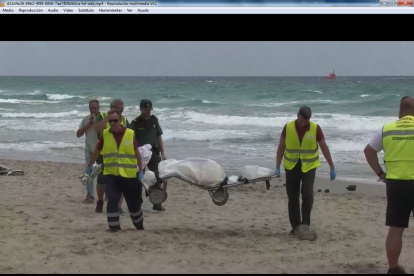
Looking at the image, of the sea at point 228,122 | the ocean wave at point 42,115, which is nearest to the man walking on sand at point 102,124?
the sea at point 228,122

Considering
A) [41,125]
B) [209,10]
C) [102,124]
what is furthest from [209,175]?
[41,125]

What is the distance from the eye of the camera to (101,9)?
224 cm

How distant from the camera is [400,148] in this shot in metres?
4.77

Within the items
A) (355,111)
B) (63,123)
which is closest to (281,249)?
(63,123)

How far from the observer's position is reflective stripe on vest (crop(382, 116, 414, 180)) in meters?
4.71

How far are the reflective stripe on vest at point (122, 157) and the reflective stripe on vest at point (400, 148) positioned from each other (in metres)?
2.81

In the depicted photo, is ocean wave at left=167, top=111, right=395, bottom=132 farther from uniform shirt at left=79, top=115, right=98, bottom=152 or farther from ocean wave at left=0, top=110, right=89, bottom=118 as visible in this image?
uniform shirt at left=79, top=115, right=98, bottom=152

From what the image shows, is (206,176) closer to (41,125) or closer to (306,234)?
(306,234)

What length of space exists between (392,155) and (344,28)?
2.91m

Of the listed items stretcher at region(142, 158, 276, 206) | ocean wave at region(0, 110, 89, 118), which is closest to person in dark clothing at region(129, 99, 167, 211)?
stretcher at region(142, 158, 276, 206)

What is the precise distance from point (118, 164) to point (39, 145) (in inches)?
499

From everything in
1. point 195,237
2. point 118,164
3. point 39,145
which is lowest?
point 39,145

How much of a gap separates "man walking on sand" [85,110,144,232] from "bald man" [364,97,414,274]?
2692mm

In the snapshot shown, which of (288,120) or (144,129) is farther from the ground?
(144,129)
